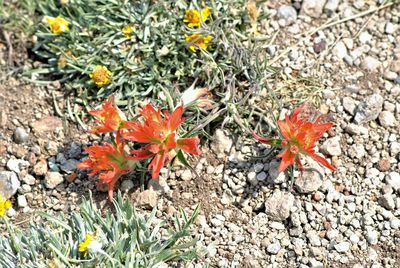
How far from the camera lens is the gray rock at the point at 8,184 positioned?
11.0 feet

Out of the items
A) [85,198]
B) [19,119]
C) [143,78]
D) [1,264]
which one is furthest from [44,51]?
[1,264]

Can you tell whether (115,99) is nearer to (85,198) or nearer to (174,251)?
(85,198)

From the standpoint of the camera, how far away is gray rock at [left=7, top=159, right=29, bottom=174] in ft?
11.3

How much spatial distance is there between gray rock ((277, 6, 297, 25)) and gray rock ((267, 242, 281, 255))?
136 centimetres

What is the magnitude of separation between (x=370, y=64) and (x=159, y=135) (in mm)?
1322

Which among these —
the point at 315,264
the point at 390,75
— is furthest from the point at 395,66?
the point at 315,264

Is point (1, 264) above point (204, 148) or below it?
below

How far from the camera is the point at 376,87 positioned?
3512mm

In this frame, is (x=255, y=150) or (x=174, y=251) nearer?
(x=174, y=251)

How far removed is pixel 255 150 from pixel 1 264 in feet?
4.38

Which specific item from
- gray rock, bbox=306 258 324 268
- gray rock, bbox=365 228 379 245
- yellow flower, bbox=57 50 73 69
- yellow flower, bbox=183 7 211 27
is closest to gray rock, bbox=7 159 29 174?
yellow flower, bbox=57 50 73 69

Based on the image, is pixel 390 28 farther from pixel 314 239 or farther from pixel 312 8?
A: pixel 314 239

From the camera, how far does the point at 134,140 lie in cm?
302

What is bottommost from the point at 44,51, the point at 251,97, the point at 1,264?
the point at 1,264
